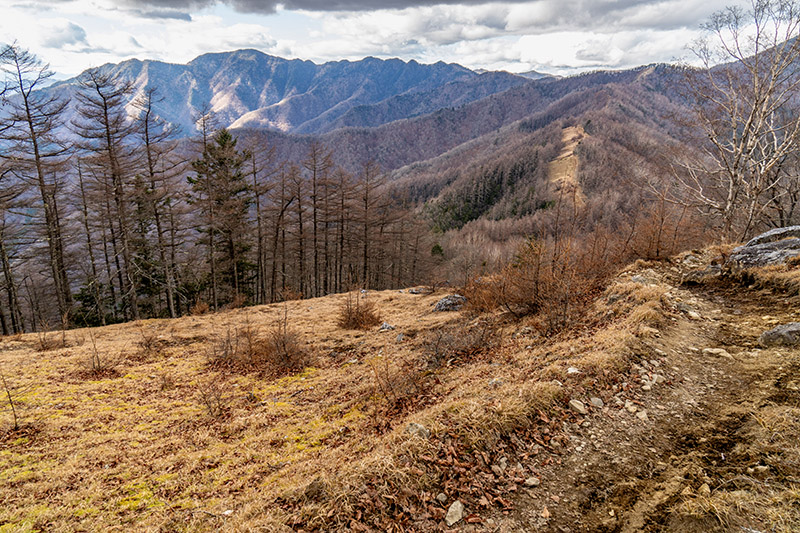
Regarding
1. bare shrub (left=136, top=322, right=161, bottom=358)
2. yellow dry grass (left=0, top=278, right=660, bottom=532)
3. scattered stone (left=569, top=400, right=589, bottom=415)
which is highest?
scattered stone (left=569, top=400, right=589, bottom=415)

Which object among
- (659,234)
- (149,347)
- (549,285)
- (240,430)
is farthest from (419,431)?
(659,234)

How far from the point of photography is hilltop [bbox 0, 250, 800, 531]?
2.92 m

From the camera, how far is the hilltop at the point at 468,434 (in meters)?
2.92

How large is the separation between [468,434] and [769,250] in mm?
8723

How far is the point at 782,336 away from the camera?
189 inches

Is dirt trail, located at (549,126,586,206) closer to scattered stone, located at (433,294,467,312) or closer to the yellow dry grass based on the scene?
scattered stone, located at (433,294,467,312)

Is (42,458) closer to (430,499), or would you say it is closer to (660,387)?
(430,499)

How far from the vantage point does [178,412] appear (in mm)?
6520

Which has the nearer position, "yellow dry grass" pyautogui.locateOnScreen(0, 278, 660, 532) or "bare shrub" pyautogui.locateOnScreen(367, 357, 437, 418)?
"yellow dry grass" pyautogui.locateOnScreen(0, 278, 660, 532)

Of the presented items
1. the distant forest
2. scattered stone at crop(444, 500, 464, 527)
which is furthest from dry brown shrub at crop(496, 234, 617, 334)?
the distant forest

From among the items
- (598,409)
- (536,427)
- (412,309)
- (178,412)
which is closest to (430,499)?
(536,427)

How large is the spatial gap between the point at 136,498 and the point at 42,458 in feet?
6.99

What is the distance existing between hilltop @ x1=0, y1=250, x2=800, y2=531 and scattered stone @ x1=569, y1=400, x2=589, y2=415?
0.05 feet

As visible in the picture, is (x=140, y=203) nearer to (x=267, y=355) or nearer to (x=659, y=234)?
(x=267, y=355)
